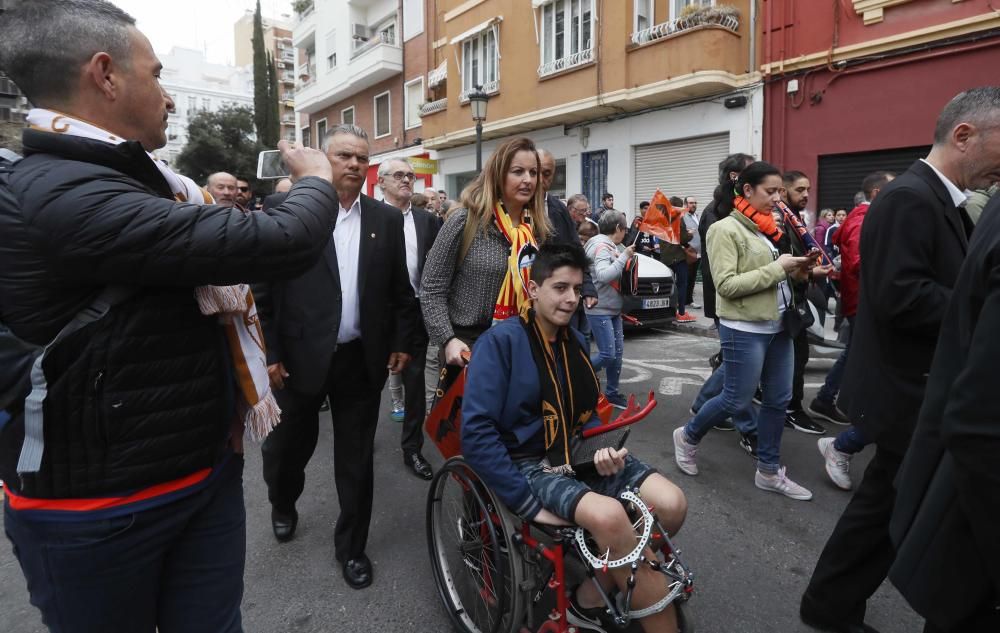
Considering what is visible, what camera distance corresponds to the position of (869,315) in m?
2.44

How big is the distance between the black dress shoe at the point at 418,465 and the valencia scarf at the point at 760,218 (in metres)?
2.59

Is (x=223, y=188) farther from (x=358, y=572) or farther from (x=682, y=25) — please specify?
(x=682, y=25)

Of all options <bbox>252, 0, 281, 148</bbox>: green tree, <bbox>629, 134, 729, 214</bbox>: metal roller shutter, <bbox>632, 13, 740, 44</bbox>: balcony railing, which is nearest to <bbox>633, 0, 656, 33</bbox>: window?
<bbox>632, 13, 740, 44</bbox>: balcony railing

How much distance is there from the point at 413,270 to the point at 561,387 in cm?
224

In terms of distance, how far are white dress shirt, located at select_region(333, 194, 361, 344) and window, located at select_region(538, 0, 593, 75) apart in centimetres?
1227

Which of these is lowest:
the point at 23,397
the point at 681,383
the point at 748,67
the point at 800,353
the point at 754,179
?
the point at 681,383

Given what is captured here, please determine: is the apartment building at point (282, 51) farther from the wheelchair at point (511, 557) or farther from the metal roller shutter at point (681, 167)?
the wheelchair at point (511, 557)

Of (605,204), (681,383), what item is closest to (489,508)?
(681,383)

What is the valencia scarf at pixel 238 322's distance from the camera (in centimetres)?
132

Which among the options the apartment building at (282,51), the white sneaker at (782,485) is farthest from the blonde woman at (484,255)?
the apartment building at (282,51)

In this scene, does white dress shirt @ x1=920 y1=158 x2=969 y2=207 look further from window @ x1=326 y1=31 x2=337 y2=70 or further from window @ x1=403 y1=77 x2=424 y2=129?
window @ x1=326 y1=31 x2=337 y2=70

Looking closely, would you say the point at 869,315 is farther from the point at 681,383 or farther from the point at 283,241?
the point at 681,383

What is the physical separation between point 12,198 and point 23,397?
1.32ft

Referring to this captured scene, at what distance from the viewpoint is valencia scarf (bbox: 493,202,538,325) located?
2.92 m
